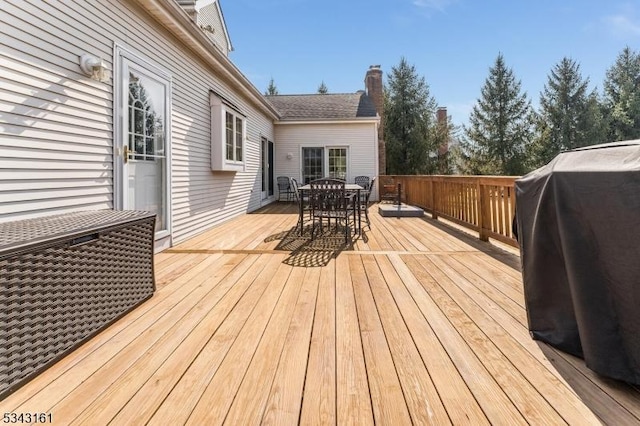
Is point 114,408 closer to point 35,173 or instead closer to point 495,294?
point 35,173

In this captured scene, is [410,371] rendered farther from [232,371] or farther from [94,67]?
[94,67]

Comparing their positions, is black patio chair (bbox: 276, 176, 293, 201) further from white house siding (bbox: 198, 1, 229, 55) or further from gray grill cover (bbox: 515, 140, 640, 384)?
gray grill cover (bbox: 515, 140, 640, 384)

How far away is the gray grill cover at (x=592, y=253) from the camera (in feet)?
4.32

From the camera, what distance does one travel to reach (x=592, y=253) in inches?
55.9

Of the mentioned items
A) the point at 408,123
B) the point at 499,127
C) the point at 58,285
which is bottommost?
the point at 58,285

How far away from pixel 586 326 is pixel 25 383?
255 centimetres

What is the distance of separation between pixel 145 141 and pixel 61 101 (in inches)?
44.1

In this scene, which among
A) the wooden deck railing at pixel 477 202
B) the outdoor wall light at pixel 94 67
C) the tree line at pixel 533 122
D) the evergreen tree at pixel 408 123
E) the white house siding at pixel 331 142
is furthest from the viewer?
the tree line at pixel 533 122

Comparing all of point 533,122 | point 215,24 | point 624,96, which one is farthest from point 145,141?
point 624,96

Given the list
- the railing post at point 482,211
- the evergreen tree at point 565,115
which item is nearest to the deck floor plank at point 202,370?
the railing post at point 482,211

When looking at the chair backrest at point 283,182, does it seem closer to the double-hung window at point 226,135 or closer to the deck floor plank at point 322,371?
the double-hung window at point 226,135

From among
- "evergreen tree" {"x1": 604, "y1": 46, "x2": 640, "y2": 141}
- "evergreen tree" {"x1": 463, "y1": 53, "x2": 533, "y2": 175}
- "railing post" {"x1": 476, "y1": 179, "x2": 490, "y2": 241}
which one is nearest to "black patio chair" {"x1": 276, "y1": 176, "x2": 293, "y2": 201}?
"railing post" {"x1": 476, "y1": 179, "x2": 490, "y2": 241}

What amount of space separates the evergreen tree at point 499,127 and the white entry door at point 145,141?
21756 millimetres

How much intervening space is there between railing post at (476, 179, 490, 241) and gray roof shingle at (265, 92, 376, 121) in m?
7.05
